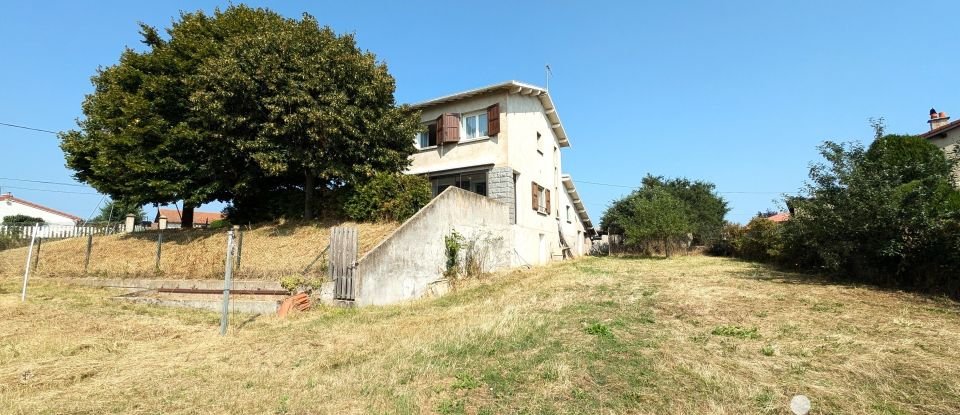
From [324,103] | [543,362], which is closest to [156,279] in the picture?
[324,103]

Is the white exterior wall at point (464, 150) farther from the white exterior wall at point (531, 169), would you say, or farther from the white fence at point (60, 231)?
the white fence at point (60, 231)

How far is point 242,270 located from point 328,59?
6758 mm

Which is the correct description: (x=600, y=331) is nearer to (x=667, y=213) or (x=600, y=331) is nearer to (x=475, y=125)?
(x=475, y=125)

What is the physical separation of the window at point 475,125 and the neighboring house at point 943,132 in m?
16.3

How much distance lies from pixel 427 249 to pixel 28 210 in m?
58.4

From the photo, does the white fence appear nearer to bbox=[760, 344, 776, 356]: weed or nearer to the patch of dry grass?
the patch of dry grass

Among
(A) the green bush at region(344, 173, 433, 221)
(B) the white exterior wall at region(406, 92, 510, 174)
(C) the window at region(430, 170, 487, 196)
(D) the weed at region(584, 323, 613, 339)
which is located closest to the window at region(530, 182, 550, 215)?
(C) the window at region(430, 170, 487, 196)

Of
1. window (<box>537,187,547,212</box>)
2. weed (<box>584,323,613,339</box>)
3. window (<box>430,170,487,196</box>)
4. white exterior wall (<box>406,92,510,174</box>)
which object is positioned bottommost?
weed (<box>584,323,613,339</box>)

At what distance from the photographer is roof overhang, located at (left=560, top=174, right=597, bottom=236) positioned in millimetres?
25678

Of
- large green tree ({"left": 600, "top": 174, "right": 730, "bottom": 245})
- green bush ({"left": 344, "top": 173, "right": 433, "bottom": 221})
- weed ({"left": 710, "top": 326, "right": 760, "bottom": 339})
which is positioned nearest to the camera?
weed ({"left": 710, "top": 326, "right": 760, "bottom": 339})

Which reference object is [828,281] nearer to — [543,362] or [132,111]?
[543,362]

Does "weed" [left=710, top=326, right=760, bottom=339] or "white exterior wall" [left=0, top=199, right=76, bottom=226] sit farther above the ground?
"white exterior wall" [left=0, top=199, right=76, bottom=226]

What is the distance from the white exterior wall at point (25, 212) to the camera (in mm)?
44094

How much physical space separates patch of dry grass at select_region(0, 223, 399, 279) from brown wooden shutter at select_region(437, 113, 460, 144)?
6.07 meters
